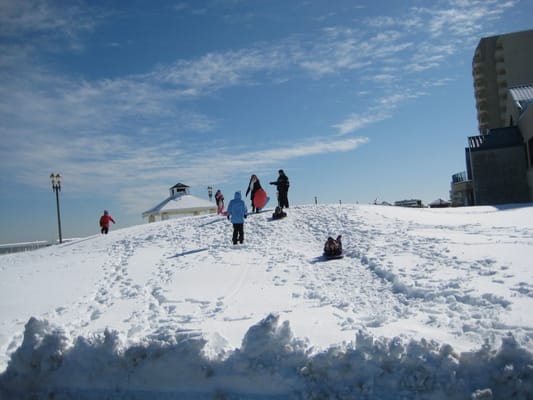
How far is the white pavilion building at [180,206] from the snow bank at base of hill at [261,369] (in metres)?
28.1

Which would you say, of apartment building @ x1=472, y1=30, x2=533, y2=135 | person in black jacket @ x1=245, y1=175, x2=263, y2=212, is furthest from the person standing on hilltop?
apartment building @ x1=472, y1=30, x2=533, y2=135

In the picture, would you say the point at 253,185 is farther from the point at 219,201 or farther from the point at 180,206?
the point at 180,206

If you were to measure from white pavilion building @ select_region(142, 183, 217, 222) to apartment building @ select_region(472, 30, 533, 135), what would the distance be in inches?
1691

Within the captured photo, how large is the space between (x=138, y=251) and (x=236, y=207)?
4233 mm

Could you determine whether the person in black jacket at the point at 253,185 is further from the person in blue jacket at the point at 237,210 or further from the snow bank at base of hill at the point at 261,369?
the snow bank at base of hill at the point at 261,369

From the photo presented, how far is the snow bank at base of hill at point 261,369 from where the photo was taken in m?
3.83

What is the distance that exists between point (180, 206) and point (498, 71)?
51.3 m

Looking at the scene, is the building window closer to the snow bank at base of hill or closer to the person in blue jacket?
the person in blue jacket

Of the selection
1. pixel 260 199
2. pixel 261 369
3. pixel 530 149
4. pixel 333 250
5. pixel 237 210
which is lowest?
pixel 261 369

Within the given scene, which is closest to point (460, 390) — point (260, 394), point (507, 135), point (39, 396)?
point (260, 394)

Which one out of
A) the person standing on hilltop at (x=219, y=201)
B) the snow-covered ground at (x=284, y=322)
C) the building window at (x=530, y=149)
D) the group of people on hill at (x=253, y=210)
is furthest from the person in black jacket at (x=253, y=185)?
the building window at (x=530, y=149)

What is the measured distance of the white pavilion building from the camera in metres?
32.7

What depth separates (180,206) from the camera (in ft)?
110

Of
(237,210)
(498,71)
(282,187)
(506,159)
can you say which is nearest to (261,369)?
(237,210)
